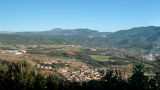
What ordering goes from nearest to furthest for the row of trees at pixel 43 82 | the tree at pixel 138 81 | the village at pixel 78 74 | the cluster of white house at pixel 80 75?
the row of trees at pixel 43 82 < the tree at pixel 138 81 < the cluster of white house at pixel 80 75 < the village at pixel 78 74

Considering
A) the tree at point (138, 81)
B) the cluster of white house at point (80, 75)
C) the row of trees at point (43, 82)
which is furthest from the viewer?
the cluster of white house at point (80, 75)

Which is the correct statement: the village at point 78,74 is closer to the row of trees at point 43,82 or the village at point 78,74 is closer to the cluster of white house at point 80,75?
the cluster of white house at point 80,75

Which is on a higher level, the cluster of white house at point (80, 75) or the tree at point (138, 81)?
the tree at point (138, 81)

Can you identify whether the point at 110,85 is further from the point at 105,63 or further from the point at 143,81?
the point at 105,63

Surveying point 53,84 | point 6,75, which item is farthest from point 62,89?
point 6,75

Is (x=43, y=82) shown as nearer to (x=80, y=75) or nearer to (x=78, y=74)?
(x=80, y=75)

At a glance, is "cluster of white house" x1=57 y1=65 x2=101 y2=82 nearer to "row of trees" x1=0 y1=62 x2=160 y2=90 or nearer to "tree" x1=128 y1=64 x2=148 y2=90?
"row of trees" x1=0 y1=62 x2=160 y2=90

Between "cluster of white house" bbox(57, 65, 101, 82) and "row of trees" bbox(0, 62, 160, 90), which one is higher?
"row of trees" bbox(0, 62, 160, 90)

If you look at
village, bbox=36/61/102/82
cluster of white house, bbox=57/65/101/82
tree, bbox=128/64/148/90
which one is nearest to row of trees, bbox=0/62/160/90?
tree, bbox=128/64/148/90

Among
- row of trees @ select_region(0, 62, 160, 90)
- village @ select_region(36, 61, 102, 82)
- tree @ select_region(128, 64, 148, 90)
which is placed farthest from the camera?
village @ select_region(36, 61, 102, 82)

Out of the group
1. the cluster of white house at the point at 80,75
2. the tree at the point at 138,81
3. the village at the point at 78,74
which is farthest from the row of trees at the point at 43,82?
the cluster of white house at the point at 80,75
